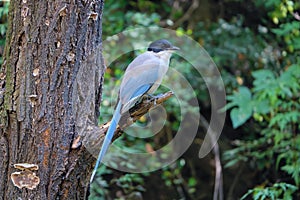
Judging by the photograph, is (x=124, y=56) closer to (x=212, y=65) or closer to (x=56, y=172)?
(x=212, y=65)

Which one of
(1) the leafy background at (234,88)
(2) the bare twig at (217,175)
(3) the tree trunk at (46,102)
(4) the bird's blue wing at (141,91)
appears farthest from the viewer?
(2) the bare twig at (217,175)

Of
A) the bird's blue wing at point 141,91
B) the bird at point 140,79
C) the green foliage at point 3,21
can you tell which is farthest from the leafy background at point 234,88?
the bird's blue wing at point 141,91

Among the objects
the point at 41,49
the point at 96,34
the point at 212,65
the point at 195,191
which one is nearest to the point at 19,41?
the point at 41,49

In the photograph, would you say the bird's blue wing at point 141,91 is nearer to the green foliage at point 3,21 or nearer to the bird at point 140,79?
the bird at point 140,79

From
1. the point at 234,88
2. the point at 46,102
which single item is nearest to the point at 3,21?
the point at 46,102

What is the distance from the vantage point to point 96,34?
210 cm

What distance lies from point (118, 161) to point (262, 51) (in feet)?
5.80

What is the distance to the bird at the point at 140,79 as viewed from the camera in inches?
81.4

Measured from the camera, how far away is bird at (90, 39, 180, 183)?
2068 millimetres

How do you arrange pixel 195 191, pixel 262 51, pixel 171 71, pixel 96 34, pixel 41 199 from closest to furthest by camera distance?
pixel 41 199 → pixel 96 34 → pixel 171 71 → pixel 262 51 → pixel 195 191

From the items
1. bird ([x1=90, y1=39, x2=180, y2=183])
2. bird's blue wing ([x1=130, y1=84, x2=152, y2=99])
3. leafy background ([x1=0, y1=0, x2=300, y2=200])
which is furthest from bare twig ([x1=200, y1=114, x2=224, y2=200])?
bird's blue wing ([x1=130, y1=84, x2=152, y2=99])

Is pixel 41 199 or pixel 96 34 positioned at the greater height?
pixel 96 34

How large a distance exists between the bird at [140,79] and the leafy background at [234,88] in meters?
1.10

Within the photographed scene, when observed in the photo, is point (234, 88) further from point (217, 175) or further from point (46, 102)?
point (46, 102)
